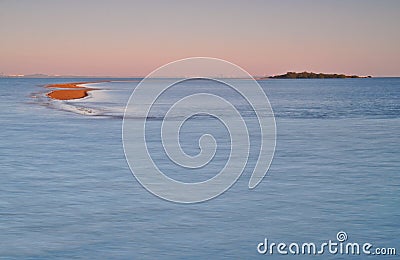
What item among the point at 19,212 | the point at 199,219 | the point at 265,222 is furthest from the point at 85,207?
the point at 265,222

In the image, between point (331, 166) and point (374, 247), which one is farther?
point (331, 166)

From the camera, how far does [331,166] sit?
16859 millimetres

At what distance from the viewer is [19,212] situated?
36.8 ft

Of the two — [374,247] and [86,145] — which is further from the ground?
[86,145]

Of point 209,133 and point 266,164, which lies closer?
point 266,164

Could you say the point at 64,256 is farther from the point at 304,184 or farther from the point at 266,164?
the point at 266,164

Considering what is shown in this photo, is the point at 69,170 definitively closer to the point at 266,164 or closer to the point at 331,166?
the point at 266,164

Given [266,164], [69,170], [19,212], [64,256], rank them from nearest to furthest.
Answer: [64,256] < [19,212] < [69,170] < [266,164]

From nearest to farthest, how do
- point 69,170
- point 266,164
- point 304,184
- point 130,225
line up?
point 130,225 → point 304,184 → point 69,170 → point 266,164

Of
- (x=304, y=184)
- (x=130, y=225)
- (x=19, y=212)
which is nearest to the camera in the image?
(x=130, y=225)

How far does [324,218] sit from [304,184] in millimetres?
3180

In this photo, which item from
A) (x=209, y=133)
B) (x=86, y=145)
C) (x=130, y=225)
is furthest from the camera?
(x=209, y=133)

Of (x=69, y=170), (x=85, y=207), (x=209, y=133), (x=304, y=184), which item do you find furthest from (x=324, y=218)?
(x=209, y=133)

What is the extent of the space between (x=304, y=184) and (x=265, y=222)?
147 inches
